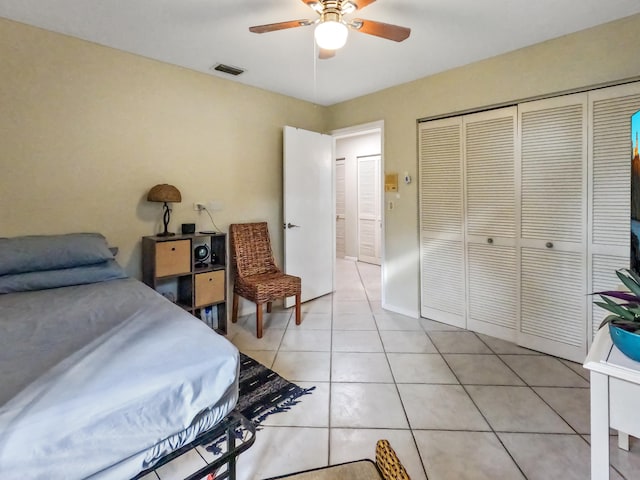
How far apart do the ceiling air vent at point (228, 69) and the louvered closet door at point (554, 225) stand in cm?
246

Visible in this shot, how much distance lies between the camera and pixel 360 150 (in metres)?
6.73

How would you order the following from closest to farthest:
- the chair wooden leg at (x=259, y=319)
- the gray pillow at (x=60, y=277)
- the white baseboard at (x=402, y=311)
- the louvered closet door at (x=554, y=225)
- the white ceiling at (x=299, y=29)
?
the gray pillow at (x=60, y=277)
the white ceiling at (x=299, y=29)
the louvered closet door at (x=554, y=225)
the chair wooden leg at (x=259, y=319)
the white baseboard at (x=402, y=311)

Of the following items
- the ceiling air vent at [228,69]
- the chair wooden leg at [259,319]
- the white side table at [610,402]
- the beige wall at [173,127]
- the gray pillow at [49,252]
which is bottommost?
the chair wooden leg at [259,319]

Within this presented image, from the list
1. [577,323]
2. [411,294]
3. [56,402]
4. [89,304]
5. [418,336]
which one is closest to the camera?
[56,402]

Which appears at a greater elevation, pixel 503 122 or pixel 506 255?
pixel 503 122

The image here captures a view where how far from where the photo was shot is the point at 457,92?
3.05m

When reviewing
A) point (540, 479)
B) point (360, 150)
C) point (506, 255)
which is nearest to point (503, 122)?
point (506, 255)

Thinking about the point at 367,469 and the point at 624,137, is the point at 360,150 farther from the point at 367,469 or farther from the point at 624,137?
the point at 367,469

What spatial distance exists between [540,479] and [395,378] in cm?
97

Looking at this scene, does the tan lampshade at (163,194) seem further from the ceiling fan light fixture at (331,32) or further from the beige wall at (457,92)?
the beige wall at (457,92)

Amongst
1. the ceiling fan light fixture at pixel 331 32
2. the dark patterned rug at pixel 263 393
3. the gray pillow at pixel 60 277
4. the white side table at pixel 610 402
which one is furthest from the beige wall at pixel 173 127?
the white side table at pixel 610 402

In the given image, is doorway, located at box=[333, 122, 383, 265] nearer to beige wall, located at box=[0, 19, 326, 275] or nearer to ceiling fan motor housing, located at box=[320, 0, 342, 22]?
beige wall, located at box=[0, 19, 326, 275]

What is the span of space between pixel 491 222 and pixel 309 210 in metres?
1.97

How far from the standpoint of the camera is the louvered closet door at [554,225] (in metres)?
2.44
